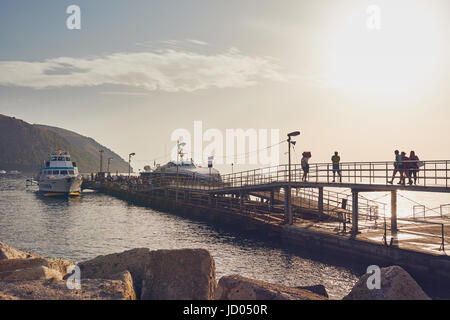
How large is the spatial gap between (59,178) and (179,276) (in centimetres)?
7102

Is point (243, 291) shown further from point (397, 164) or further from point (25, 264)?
point (397, 164)

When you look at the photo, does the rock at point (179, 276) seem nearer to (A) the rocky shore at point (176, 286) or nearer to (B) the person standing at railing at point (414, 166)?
(A) the rocky shore at point (176, 286)

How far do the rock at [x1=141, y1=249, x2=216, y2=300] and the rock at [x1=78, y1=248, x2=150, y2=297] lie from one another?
7.49 feet

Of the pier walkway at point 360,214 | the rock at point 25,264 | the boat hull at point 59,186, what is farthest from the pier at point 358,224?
the boat hull at point 59,186

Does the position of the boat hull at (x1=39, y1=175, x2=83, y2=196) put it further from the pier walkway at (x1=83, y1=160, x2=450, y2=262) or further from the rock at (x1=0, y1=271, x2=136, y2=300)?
the rock at (x1=0, y1=271, x2=136, y2=300)

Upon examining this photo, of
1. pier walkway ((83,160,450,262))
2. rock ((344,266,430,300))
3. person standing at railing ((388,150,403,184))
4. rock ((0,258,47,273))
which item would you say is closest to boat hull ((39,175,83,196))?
pier walkway ((83,160,450,262))

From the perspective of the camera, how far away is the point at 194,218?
145ft

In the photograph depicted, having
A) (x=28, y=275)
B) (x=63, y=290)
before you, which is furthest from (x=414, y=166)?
(x=28, y=275)

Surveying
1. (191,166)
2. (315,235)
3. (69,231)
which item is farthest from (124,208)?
(315,235)

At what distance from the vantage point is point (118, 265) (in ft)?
41.3

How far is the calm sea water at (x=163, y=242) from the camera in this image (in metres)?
20.7
